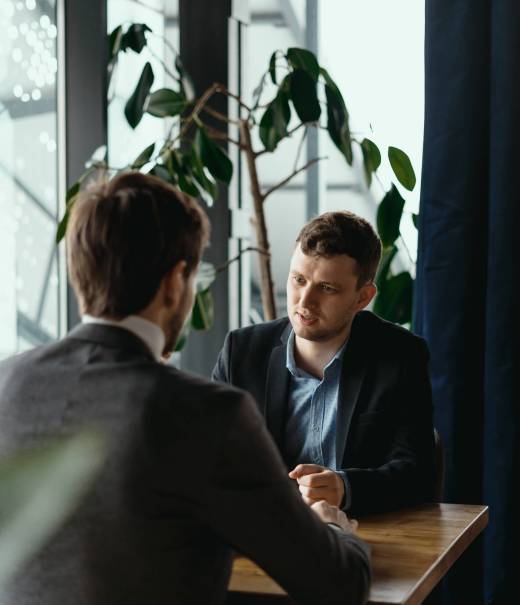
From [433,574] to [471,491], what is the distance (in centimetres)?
146

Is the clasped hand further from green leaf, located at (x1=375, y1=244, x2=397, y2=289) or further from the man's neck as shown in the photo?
green leaf, located at (x1=375, y1=244, x2=397, y2=289)

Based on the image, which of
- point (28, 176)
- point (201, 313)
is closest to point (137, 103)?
point (28, 176)

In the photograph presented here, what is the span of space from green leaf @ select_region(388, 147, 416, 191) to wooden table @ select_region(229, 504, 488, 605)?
1168 mm

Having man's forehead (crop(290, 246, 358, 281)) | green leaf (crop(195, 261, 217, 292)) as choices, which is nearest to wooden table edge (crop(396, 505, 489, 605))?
man's forehead (crop(290, 246, 358, 281))

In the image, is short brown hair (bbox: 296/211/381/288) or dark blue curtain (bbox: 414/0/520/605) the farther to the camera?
dark blue curtain (bbox: 414/0/520/605)

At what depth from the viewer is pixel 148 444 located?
3.84 ft

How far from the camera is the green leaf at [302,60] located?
2854mm

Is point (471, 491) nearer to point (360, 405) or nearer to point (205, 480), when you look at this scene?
point (360, 405)

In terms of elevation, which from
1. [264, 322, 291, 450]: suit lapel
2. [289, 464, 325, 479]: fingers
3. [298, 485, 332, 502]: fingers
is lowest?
[298, 485, 332, 502]: fingers

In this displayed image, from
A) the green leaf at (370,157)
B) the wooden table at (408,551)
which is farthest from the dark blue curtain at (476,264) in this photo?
the wooden table at (408,551)

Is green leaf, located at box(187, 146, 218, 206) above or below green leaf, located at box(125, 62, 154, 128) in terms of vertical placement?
below

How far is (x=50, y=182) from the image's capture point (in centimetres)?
297

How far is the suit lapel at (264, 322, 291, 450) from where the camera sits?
88.7 inches

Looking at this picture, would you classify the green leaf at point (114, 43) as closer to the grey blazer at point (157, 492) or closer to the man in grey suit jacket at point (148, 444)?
the man in grey suit jacket at point (148, 444)
